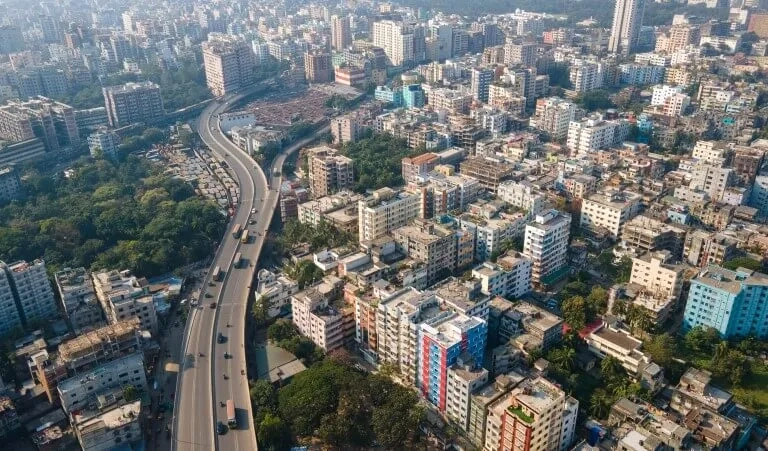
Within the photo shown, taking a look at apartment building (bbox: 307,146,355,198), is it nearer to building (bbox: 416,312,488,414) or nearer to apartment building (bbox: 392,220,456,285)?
apartment building (bbox: 392,220,456,285)

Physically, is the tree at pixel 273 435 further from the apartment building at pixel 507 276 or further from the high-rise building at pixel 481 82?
the high-rise building at pixel 481 82

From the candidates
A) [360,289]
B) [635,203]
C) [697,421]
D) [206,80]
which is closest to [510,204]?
[635,203]

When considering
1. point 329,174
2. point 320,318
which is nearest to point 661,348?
point 320,318

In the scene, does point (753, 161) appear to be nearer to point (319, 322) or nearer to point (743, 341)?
point (743, 341)

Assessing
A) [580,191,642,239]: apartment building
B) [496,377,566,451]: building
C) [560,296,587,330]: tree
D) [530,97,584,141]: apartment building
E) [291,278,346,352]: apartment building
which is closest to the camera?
[496,377,566,451]: building

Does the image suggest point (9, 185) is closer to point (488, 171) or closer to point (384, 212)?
point (384, 212)

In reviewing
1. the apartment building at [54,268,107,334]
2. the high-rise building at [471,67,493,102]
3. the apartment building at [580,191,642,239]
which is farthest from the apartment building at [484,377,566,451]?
the high-rise building at [471,67,493,102]
